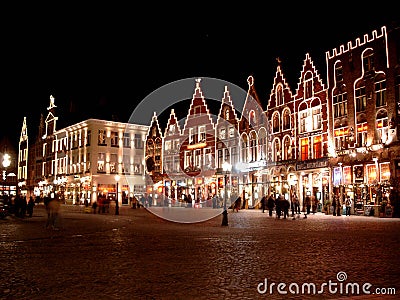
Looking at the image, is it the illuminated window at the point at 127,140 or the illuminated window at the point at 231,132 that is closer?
the illuminated window at the point at 231,132

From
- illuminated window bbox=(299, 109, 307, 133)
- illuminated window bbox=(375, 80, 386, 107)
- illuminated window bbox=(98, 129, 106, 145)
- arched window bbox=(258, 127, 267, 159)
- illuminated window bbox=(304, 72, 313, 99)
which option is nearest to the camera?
illuminated window bbox=(375, 80, 386, 107)

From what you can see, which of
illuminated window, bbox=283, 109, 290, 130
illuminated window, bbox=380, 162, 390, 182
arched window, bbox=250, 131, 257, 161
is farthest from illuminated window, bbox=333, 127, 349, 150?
arched window, bbox=250, 131, 257, 161

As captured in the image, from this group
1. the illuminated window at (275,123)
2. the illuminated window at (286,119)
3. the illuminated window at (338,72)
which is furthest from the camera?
the illuminated window at (275,123)

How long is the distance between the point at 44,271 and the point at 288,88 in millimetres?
41565

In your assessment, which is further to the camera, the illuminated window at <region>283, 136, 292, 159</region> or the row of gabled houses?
the illuminated window at <region>283, 136, 292, 159</region>

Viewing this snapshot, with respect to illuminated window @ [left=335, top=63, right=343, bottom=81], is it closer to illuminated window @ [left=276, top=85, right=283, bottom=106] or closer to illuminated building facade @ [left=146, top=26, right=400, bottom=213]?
illuminated building facade @ [left=146, top=26, right=400, bottom=213]

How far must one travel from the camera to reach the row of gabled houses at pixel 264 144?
37.1m

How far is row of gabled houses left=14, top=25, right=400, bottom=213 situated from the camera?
37.1 m

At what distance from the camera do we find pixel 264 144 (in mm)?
51750

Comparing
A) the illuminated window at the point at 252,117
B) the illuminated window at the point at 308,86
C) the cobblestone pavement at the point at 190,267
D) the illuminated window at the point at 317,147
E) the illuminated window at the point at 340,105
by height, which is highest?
the illuminated window at the point at 308,86

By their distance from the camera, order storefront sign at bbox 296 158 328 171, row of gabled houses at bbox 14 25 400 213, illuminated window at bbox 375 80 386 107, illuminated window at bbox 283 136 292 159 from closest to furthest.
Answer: illuminated window at bbox 375 80 386 107, row of gabled houses at bbox 14 25 400 213, storefront sign at bbox 296 158 328 171, illuminated window at bbox 283 136 292 159

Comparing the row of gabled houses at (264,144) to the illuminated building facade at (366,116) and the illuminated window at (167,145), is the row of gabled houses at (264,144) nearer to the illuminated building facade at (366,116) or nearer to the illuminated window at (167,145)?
the illuminated building facade at (366,116)

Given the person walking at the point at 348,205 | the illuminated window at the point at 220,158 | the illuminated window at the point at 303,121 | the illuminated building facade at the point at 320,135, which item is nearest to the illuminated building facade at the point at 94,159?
the illuminated building facade at the point at 320,135

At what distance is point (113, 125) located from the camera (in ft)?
241
